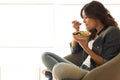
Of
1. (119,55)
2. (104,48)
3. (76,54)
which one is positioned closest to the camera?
(119,55)

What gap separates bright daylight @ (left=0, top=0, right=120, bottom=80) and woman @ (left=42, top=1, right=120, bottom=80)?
3.46 feet

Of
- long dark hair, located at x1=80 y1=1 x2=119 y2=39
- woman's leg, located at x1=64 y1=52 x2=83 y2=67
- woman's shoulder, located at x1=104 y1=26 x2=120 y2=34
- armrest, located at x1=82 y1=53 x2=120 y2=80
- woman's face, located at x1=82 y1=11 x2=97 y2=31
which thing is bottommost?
armrest, located at x1=82 y1=53 x2=120 y2=80

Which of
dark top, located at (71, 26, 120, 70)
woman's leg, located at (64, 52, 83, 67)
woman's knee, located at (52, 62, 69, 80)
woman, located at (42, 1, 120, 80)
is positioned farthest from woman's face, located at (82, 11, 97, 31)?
woman's knee, located at (52, 62, 69, 80)

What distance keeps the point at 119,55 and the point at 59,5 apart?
157 cm

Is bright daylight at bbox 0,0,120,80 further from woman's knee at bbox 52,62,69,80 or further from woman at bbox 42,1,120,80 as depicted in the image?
woman's knee at bbox 52,62,69,80

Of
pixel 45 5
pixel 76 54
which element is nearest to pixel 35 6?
pixel 45 5

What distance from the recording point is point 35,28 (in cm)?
317

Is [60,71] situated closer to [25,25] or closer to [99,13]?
[99,13]

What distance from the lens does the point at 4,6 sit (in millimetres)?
3148

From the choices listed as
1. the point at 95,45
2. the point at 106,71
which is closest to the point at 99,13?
the point at 95,45

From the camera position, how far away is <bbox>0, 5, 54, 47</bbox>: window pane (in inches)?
124

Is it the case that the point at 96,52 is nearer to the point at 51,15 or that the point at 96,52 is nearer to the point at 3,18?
the point at 51,15

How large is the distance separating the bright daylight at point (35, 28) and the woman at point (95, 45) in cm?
106

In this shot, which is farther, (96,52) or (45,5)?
(45,5)
